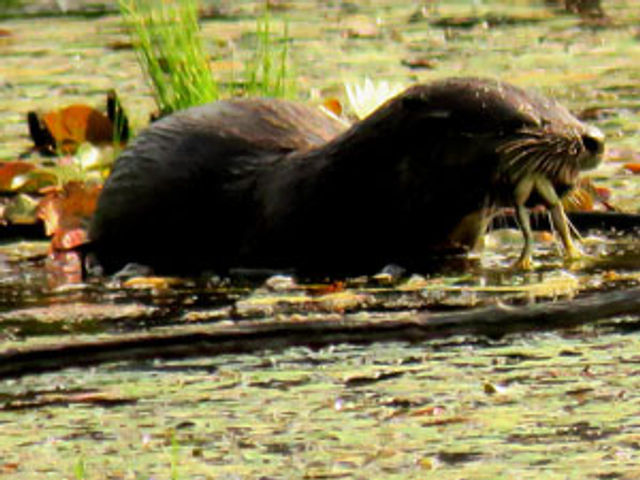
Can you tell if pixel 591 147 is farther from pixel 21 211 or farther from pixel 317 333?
pixel 21 211

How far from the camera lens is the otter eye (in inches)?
220

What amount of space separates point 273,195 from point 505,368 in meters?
1.74

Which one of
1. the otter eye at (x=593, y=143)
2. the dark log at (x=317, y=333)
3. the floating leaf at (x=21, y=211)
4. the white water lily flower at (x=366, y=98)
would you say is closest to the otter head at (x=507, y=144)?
the otter eye at (x=593, y=143)

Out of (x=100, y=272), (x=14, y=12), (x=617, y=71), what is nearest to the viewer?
(x=100, y=272)

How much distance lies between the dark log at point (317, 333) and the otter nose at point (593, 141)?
105cm

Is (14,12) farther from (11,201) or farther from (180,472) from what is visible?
(180,472)

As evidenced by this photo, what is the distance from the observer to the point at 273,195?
19.3 feet

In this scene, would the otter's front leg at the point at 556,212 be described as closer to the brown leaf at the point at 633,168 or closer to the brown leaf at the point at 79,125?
the brown leaf at the point at 633,168

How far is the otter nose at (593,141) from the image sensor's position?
5.59 meters

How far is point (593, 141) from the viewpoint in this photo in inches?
221

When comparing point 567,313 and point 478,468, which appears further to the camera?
point 567,313

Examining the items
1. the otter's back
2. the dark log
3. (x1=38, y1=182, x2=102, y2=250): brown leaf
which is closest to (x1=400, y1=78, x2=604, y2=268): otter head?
the otter's back

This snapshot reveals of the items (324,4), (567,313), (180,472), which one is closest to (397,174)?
(567,313)

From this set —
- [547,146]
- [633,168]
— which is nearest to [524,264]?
[547,146]
